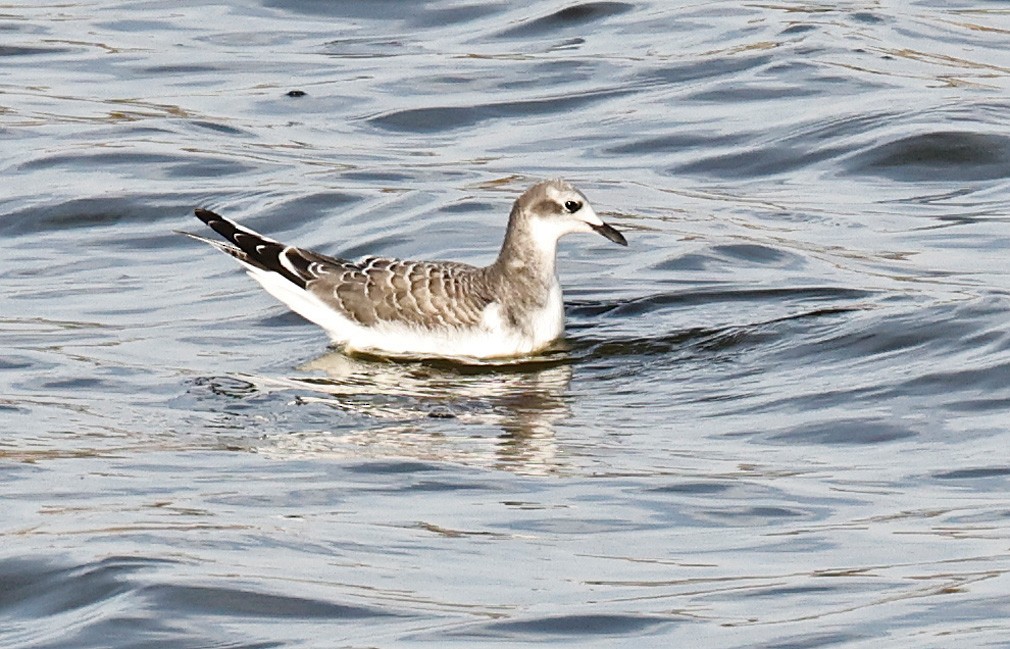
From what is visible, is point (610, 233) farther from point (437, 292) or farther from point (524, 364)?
point (437, 292)

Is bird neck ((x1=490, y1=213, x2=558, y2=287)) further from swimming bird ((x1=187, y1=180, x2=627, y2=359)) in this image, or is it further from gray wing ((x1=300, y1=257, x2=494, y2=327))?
gray wing ((x1=300, y1=257, x2=494, y2=327))

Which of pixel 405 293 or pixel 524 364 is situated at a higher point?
pixel 405 293

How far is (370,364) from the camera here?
12.2 m

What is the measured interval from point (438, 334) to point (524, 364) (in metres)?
0.47

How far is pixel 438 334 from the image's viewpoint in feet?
40.1

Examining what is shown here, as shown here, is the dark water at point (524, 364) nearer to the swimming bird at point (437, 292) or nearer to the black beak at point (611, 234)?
the swimming bird at point (437, 292)

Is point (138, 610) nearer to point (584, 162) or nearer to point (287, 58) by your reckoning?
point (584, 162)

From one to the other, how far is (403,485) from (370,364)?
3.08m

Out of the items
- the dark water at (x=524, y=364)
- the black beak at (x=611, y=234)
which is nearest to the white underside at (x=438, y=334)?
the dark water at (x=524, y=364)

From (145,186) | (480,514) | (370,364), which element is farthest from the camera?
(145,186)

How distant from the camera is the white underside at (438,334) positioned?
1223 centimetres

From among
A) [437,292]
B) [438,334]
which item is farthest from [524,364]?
[437,292]

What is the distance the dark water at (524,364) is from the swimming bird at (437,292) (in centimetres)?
19

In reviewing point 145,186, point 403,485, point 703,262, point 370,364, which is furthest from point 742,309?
point 145,186
